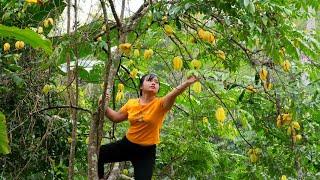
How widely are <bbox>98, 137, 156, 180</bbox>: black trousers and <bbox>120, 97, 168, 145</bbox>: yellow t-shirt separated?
0.05m

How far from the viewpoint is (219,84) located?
4.25 metres

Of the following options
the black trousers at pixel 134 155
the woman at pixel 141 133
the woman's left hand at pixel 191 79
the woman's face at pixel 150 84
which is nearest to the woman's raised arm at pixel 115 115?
the woman at pixel 141 133

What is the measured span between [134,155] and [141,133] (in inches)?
7.5

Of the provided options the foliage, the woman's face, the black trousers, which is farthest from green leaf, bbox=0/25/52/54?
the black trousers

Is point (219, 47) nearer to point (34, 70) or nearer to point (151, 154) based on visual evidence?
point (151, 154)

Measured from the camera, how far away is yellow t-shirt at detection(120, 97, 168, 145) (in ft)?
12.5

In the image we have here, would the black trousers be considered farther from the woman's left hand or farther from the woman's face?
the woman's left hand

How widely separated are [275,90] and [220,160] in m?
2.99

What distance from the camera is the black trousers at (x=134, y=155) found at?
3.91 m

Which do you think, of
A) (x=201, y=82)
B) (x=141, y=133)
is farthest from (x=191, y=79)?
(x=141, y=133)

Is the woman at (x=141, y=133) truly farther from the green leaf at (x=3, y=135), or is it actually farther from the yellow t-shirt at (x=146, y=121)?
the green leaf at (x=3, y=135)

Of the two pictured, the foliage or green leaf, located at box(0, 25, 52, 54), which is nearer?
green leaf, located at box(0, 25, 52, 54)

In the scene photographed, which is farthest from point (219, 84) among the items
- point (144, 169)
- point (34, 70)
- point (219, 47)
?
point (34, 70)

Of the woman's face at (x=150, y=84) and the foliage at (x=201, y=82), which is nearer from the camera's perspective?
the foliage at (x=201, y=82)
